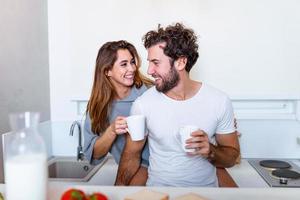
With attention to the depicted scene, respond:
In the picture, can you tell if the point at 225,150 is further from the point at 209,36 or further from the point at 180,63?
the point at 209,36

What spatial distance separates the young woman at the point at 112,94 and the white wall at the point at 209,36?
17.1 inches

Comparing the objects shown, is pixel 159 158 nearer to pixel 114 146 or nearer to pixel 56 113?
pixel 114 146

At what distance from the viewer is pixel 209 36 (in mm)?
2033

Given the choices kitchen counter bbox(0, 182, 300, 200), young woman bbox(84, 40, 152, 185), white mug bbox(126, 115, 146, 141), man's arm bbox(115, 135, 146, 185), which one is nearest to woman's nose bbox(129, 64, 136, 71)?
young woman bbox(84, 40, 152, 185)

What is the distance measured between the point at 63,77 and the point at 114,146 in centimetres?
74

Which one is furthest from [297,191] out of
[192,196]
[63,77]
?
[63,77]

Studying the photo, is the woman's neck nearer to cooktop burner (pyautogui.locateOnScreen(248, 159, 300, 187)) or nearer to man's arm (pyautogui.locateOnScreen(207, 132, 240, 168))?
man's arm (pyautogui.locateOnScreen(207, 132, 240, 168))

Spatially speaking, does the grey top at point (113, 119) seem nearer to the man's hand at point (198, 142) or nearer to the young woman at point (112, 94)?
the young woman at point (112, 94)

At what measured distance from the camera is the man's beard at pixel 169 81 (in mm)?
1440

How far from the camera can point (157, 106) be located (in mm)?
1447

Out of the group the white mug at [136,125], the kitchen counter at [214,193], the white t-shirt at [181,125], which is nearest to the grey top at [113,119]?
the white t-shirt at [181,125]

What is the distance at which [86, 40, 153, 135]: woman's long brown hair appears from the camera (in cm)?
162

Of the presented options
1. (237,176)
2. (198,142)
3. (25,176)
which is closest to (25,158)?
(25,176)

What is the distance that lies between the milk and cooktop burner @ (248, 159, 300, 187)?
1.29 m
